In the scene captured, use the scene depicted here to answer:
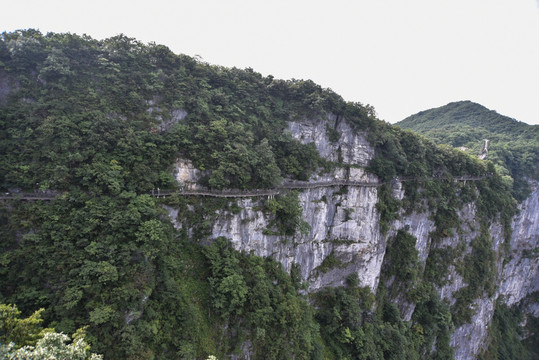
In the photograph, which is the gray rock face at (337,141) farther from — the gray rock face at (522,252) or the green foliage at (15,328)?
the gray rock face at (522,252)

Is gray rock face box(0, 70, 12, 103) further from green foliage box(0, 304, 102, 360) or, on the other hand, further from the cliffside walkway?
green foliage box(0, 304, 102, 360)

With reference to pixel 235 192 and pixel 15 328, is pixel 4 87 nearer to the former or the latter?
pixel 15 328

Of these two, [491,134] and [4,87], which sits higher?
[491,134]

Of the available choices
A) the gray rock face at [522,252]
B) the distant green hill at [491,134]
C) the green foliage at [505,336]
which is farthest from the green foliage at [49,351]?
the distant green hill at [491,134]

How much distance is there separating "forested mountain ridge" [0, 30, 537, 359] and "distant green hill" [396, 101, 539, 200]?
13.7 metres

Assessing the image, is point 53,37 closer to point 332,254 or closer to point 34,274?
point 34,274

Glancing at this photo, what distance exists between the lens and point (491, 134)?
172 feet

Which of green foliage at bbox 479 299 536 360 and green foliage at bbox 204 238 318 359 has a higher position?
green foliage at bbox 204 238 318 359

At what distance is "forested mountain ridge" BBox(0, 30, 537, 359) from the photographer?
13422 mm

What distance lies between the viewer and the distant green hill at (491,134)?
41344mm

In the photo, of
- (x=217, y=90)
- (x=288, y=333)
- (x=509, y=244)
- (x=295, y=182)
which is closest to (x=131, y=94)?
(x=217, y=90)

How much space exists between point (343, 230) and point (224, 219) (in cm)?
1393

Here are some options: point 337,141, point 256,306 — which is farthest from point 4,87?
point 337,141

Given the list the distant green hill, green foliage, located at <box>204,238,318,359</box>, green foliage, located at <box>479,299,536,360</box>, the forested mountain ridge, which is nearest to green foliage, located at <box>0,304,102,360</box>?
the forested mountain ridge
